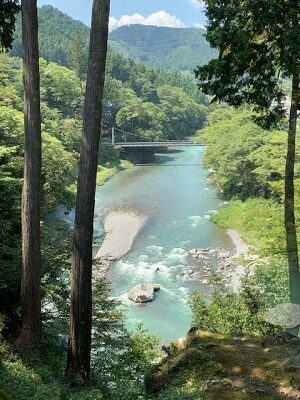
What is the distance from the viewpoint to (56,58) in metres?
107

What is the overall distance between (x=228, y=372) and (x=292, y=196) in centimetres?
327

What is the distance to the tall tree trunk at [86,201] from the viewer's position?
522 cm

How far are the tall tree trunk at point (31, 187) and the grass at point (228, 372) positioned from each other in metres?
2.08

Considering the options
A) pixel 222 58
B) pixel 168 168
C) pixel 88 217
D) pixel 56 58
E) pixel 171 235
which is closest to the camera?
pixel 88 217

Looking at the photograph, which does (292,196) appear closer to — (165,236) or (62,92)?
(165,236)

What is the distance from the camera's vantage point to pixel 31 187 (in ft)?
20.2

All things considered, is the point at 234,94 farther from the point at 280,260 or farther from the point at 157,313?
the point at 157,313

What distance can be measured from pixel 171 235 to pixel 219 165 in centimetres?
1247

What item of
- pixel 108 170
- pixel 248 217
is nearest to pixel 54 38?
pixel 108 170

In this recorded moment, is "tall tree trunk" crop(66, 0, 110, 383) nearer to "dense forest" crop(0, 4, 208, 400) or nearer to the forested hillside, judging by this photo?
"dense forest" crop(0, 4, 208, 400)

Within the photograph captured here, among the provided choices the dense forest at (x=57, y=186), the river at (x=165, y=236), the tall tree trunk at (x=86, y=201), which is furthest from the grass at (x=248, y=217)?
the tall tree trunk at (x=86, y=201)

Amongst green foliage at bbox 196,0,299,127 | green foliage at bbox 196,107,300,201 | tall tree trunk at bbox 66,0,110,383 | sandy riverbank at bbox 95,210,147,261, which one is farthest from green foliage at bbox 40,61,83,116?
tall tree trunk at bbox 66,0,110,383

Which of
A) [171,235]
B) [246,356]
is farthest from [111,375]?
[171,235]

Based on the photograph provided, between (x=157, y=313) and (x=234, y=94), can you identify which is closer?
(x=234, y=94)
